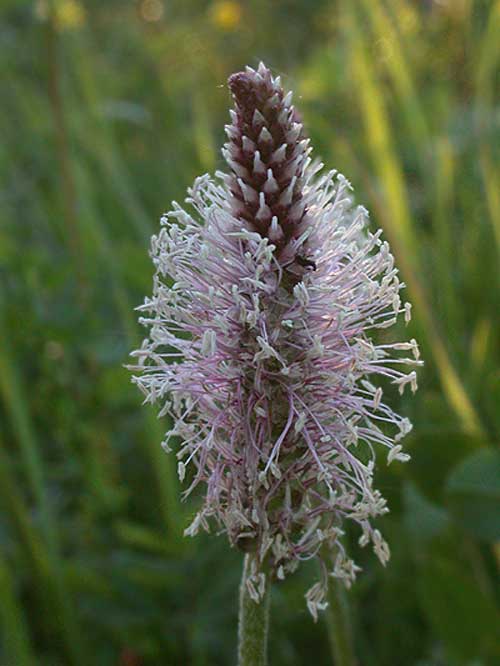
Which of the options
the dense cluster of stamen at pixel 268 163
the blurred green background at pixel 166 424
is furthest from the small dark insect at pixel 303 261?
the blurred green background at pixel 166 424

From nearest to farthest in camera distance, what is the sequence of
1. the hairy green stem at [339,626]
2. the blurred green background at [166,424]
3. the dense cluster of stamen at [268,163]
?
the dense cluster of stamen at [268,163] → the hairy green stem at [339,626] → the blurred green background at [166,424]

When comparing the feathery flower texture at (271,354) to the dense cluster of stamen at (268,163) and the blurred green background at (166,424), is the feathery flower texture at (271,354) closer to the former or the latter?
the dense cluster of stamen at (268,163)

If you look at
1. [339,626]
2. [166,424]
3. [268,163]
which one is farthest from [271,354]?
[166,424]

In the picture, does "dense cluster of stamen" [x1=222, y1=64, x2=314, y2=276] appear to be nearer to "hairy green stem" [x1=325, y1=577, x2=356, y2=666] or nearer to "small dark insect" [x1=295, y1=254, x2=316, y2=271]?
"small dark insect" [x1=295, y1=254, x2=316, y2=271]

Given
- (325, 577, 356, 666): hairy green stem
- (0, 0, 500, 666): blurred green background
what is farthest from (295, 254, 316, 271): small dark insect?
(325, 577, 356, 666): hairy green stem

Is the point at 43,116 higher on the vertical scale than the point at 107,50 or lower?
lower

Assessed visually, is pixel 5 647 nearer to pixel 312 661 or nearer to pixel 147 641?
pixel 147 641

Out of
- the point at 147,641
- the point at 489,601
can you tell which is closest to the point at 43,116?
the point at 147,641
